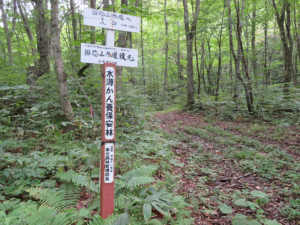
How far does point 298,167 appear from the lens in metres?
4.21

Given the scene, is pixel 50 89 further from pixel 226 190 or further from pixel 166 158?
pixel 226 190

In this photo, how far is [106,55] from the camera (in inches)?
93.5

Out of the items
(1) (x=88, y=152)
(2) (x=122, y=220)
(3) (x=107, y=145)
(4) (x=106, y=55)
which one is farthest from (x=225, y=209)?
(4) (x=106, y=55)

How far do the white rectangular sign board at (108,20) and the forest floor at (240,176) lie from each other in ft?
9.90

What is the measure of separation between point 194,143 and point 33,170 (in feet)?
15.9

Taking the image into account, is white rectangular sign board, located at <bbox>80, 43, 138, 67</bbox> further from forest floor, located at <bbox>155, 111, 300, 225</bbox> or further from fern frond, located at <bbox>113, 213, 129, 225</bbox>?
forest floor, located at <bbox>155, 111, 300, 225</bbox>

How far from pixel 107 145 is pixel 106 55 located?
3.95 ft

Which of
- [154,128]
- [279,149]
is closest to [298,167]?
[279,149]

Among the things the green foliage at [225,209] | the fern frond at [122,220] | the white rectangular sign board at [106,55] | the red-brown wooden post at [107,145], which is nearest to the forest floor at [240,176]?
the green foliage at [225,209]

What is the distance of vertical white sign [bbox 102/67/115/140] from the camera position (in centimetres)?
232

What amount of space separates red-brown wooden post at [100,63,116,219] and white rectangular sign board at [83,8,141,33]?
0.57m

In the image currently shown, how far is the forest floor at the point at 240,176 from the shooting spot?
2936mm

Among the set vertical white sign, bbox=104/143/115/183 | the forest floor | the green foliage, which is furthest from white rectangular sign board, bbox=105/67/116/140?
the green foliage

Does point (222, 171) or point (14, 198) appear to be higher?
point (14, 198)
